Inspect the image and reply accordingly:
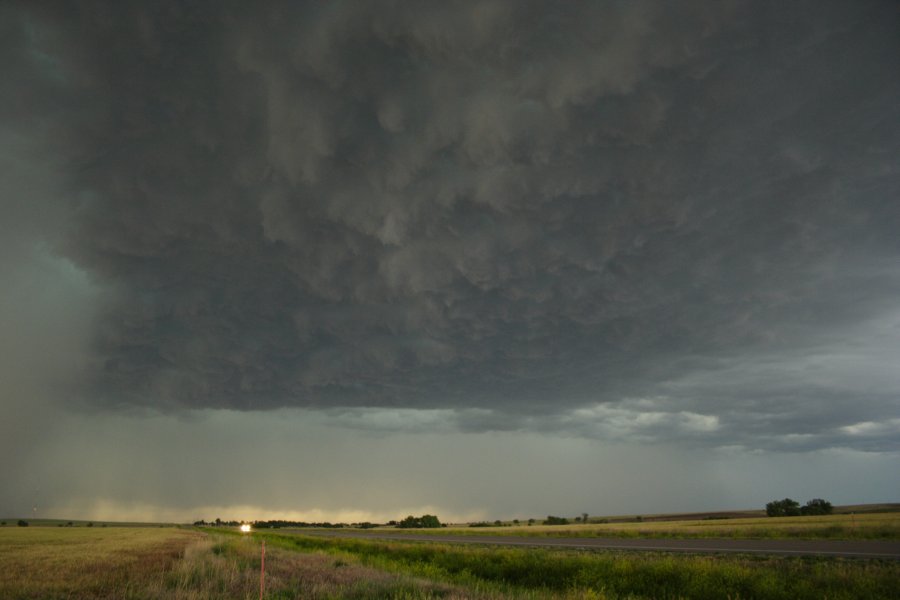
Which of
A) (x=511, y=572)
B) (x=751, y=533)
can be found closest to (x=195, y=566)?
(x=511, y=572)

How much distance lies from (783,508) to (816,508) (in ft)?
16.0

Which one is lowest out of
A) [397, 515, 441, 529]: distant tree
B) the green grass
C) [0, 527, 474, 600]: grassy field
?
[397, 515, 441, 529]: distant tree

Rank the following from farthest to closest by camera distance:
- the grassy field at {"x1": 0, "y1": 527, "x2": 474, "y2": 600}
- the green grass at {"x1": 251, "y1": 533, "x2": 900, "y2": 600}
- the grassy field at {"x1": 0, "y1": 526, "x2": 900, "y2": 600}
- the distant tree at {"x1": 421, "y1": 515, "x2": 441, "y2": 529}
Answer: the distant tree at {"x1": 421, "y1": 515, "x2": 441, "y2": 529}
the green grass at {"x1": 251, "y1": 533, "x2": 900, "y2": 600}
the grassy field at {"x1": 0, "y1": 526, "x2": 900, "y2": 600}
the grassy field at {"x1": 0, "y1": 527, "x2": 474, "y2": 600}

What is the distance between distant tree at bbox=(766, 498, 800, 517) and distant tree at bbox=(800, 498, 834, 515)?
3.44ft

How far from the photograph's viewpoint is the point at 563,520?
13125 cm

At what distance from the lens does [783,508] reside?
89.4 m

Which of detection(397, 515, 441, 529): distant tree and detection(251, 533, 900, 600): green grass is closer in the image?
detection(251, 533, 900, 600): green grass

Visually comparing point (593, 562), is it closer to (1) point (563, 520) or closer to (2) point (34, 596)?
(2) point (34, 596)

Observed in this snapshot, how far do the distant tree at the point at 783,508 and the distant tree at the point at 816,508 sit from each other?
1.05 meters

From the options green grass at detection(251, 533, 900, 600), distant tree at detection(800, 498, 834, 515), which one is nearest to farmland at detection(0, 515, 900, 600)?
green grass at detection(251, 533, 900, 600)

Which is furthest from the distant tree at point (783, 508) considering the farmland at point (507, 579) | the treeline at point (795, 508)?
the farmland at point (507, 579)

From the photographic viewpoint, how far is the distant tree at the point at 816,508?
85.7 meters

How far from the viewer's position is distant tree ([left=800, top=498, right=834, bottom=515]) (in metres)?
85.7

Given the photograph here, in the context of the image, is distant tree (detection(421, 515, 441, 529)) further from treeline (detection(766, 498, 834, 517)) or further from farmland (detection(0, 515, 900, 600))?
farmland (detection(0, 515, 900, 600))
